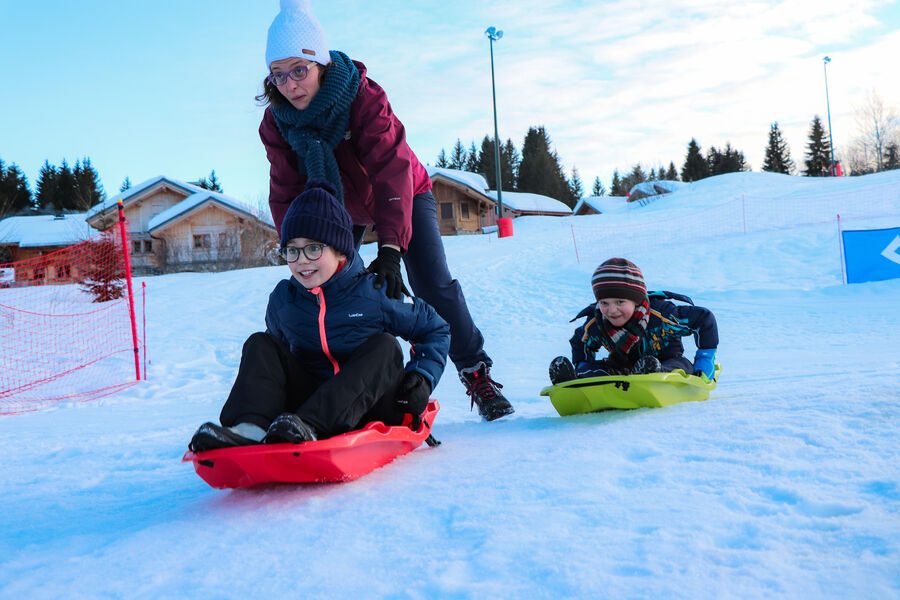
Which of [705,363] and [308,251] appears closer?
[308,251]

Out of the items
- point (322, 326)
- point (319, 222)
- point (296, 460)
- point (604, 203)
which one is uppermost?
point (604, 203)

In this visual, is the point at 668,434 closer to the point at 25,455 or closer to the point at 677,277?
the point at 25,455

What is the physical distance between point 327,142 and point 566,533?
211 cm

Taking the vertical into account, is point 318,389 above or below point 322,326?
below

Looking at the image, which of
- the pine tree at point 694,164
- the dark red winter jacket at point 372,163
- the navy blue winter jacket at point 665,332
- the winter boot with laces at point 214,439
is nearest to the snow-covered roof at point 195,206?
the dark red winter jacket at point 372,163

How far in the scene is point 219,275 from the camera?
54.4 feet

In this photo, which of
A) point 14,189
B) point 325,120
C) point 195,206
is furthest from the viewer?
point 14,189

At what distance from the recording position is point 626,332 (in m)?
3.74

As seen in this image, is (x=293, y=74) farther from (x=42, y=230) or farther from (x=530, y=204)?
(x=530, y=204)

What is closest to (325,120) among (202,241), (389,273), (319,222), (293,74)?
(293,74)

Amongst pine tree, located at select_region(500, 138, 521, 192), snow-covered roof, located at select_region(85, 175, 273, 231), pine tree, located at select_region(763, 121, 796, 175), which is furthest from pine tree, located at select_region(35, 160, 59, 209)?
pine tree, located at select_region(763, 121, 796, 175)

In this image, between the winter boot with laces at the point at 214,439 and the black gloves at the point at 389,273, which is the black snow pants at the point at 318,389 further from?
the black gloves at the point at 389,273

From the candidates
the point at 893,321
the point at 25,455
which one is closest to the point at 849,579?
the point at 25,455

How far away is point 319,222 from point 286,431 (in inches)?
34.5
